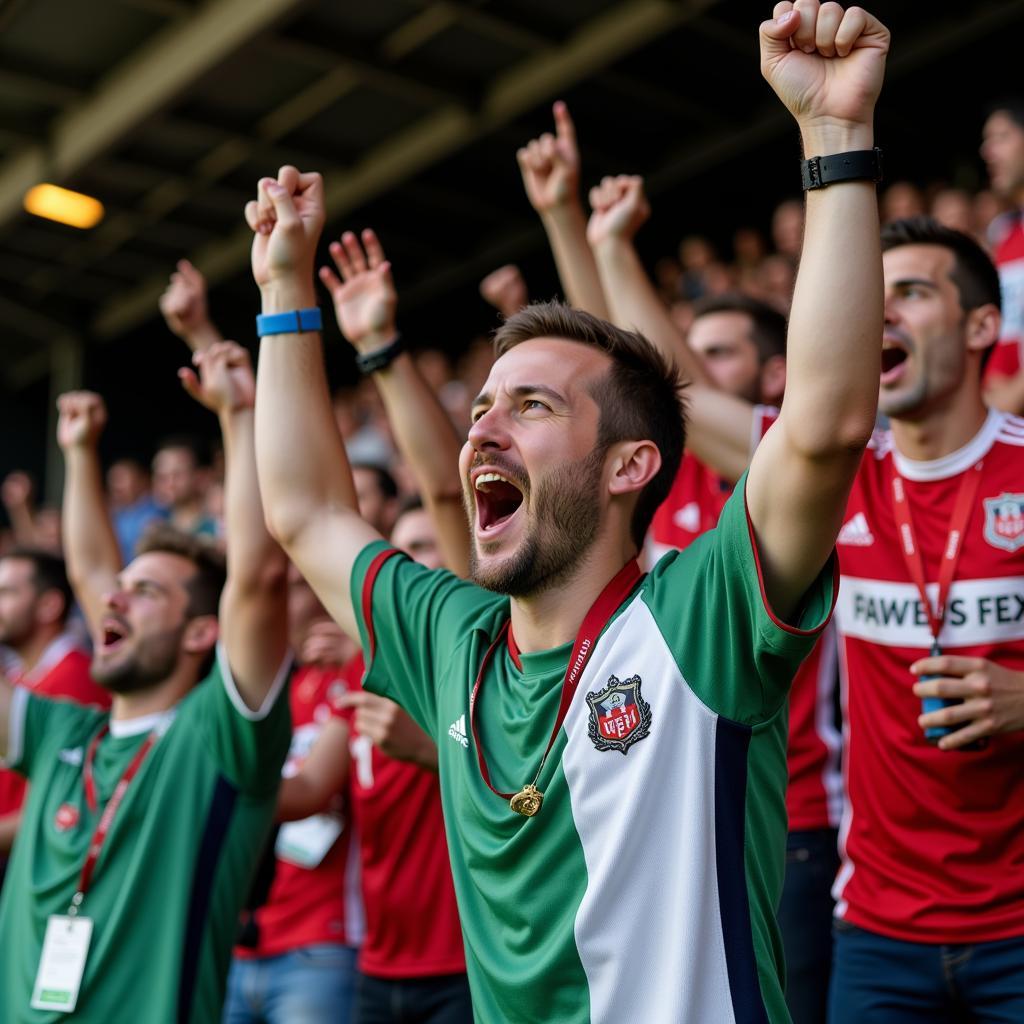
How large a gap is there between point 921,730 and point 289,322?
5.45ft

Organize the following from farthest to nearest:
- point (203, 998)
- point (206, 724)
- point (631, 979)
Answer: point (206, 724) < point (203, 998) < point (631, 979)

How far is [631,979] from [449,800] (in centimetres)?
55

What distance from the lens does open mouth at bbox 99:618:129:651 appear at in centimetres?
393

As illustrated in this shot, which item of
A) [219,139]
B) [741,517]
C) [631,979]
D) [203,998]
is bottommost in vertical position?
[203,998]

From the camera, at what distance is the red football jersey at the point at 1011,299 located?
493 centimetres

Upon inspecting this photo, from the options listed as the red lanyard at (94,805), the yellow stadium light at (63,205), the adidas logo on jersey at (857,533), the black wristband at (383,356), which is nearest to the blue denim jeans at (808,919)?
the adidas logo on jersey at (857,533)

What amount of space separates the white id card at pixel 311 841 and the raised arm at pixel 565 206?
1.94 m

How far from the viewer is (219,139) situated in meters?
10.4

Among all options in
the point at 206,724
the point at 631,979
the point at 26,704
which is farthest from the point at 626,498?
the point at 26,704

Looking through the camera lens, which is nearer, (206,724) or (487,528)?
(487,528)

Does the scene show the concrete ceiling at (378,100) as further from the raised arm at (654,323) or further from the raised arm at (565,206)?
the raised arm at (654,323)

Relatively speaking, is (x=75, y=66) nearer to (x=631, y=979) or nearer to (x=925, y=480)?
(x=925, y=480)

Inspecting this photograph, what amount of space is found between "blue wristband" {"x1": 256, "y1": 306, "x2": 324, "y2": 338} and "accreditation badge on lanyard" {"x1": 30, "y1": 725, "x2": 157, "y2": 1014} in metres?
1.42

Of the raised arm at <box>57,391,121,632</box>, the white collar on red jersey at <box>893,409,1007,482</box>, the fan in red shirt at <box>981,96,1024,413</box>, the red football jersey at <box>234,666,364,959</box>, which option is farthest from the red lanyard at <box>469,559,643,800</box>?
the fan in red shirt at <box>981,96,1024,413</box>
